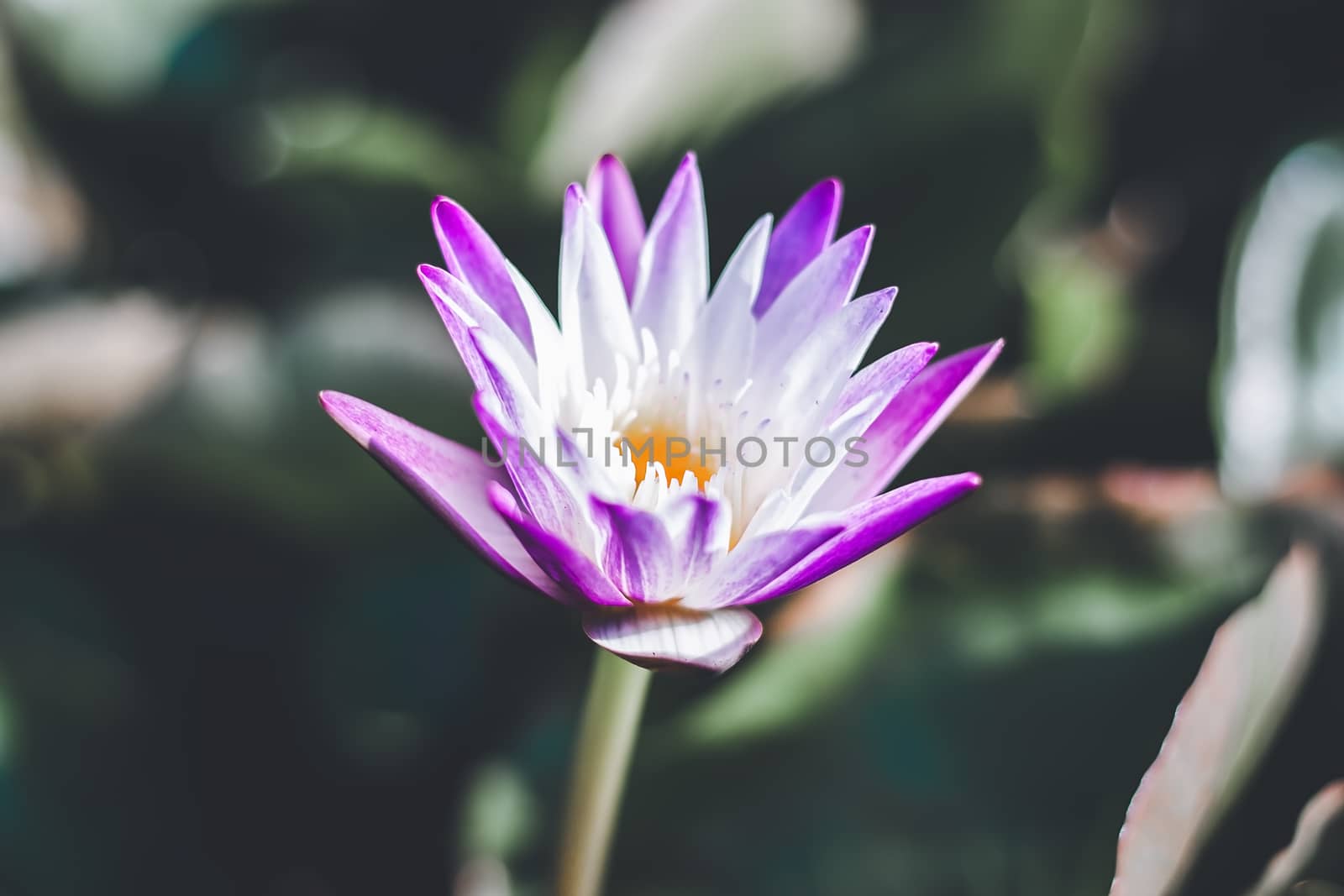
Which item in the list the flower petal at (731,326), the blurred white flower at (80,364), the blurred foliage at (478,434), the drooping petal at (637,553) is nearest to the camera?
the drooping petal at (637,553)

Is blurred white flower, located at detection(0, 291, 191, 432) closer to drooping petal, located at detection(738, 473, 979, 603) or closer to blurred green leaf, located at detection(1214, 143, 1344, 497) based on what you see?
drooping petal, located at detection(738, 473, 979, 603)

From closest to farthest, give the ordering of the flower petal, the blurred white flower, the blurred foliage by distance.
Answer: the flower petal → the blurred foliage → the blurred white flower

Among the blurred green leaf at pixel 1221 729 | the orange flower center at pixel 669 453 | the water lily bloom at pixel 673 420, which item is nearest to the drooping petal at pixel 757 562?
the water lily bloom at pixel 673 420

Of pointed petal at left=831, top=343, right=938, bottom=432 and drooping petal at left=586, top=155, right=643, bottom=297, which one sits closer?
pointed petal at left=831, top=343, right=938, bottom=432

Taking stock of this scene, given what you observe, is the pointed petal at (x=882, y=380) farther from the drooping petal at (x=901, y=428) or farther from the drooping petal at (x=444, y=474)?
the drooping petal at (x=444, y=474)

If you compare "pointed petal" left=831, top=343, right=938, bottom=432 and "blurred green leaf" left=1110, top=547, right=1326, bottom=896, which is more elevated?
"pointed petal" left=831, top=343, right=938, bottom=432

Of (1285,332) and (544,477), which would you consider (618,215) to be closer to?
(544,477)

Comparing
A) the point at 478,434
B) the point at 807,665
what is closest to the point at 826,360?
the point at 807,665

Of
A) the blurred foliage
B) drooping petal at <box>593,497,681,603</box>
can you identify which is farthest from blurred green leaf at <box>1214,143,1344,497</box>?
drooping petal at <box>593,497,681,603</box>
